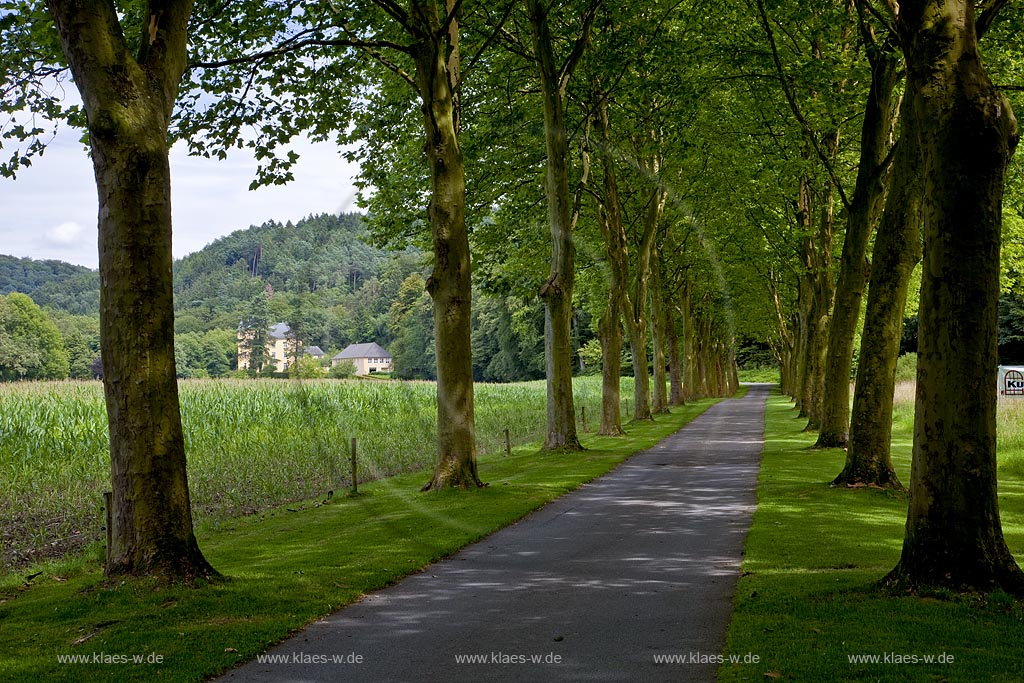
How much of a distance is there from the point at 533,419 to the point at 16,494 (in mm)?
24257

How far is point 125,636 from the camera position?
7297mm

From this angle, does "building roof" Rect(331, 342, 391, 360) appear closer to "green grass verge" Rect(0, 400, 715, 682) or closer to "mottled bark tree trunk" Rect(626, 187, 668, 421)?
"mottled bark tree trunk" Rect(626, 187, 668, 421)

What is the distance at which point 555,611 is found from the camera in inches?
315

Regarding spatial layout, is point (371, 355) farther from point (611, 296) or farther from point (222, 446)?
point (222, 446)

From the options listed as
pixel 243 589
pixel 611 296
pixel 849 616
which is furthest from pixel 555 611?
pixel 611 296

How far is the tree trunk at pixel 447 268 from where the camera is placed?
16.8m

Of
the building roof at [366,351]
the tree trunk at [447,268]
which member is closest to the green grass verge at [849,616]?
the tree trunk at [447,268]

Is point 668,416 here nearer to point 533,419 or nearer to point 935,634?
point 533,419

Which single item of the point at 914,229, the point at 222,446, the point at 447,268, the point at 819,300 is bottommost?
the point at 222,446

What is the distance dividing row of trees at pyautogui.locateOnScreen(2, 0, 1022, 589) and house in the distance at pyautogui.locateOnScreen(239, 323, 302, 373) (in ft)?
58.8

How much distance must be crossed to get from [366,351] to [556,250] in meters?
67.8

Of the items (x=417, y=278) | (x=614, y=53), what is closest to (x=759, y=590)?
(x=614, y=53)

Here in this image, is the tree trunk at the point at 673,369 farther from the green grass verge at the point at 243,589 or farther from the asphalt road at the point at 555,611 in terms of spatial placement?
the asphalt road at the point at 555,611

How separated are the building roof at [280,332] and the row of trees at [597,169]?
19576 mm
